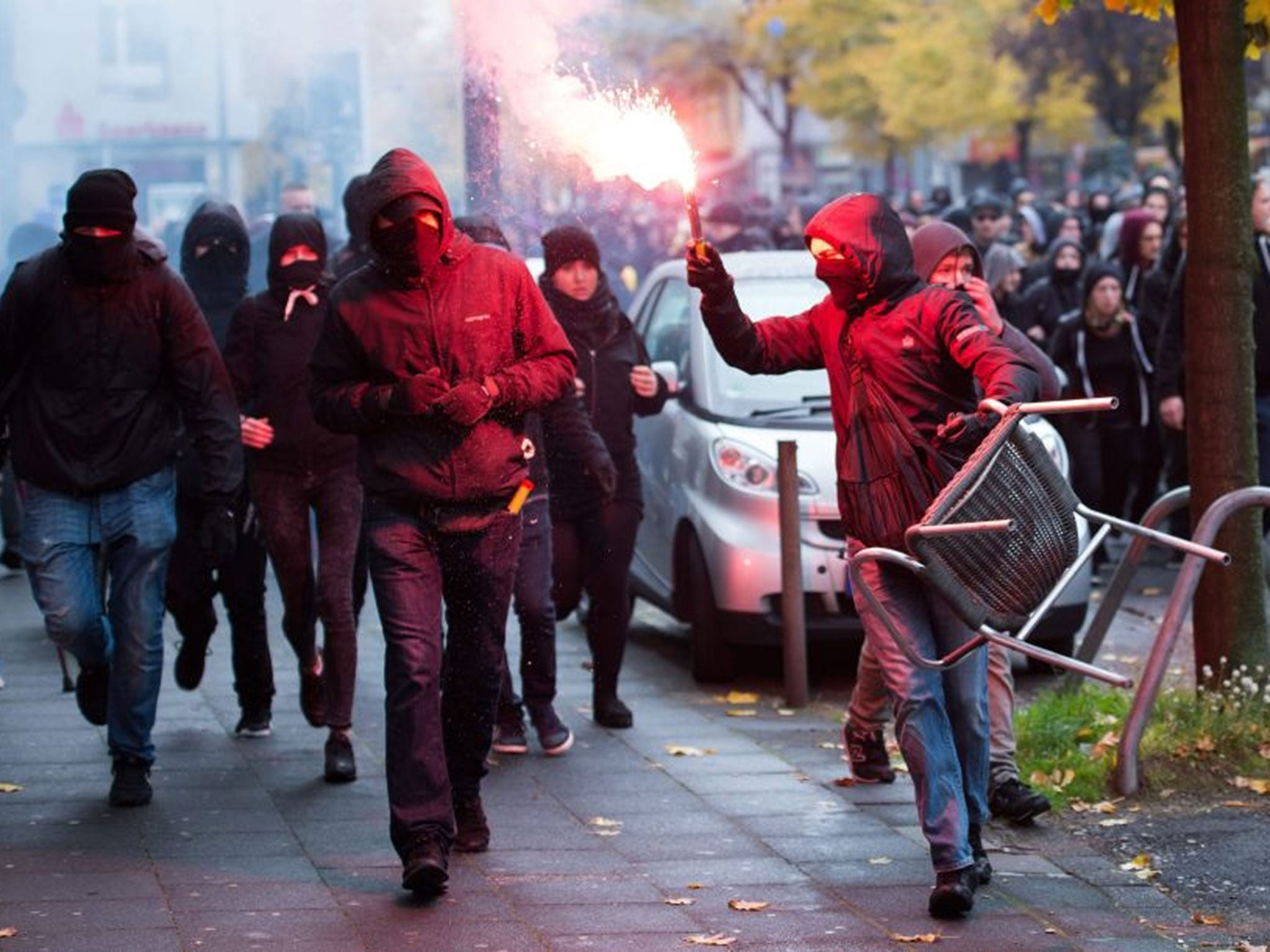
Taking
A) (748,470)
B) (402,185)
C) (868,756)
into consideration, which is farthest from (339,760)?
(748,470)

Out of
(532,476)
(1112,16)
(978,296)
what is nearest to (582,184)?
(532,476)

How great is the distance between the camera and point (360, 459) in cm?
711

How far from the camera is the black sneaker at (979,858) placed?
695 cm

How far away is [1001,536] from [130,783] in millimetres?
3072

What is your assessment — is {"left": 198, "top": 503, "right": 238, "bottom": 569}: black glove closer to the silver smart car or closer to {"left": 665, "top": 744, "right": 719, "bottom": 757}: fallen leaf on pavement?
{"left": 665, "top": 744, "right": 719, "bottom": 757}: fallen leaf on pavement

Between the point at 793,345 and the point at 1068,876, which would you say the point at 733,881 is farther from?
the point at 793,345

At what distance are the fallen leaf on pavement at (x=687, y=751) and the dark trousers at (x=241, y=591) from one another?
147cm

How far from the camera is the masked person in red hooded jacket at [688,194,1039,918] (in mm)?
6754

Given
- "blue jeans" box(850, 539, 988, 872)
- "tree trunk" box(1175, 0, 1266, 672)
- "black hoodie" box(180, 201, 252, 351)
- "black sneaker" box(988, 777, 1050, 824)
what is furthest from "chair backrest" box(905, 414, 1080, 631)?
"black hoodie" box(180, 201, 252, 351)

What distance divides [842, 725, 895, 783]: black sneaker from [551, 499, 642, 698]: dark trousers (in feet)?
4.99

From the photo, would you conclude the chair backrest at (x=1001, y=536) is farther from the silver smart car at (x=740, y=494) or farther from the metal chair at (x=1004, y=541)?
the silver smart car at (x=740, y=494)

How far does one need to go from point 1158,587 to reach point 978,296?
21.2 ft

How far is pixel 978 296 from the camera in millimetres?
8039

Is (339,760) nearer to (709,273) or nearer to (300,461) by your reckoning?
(300,461)
